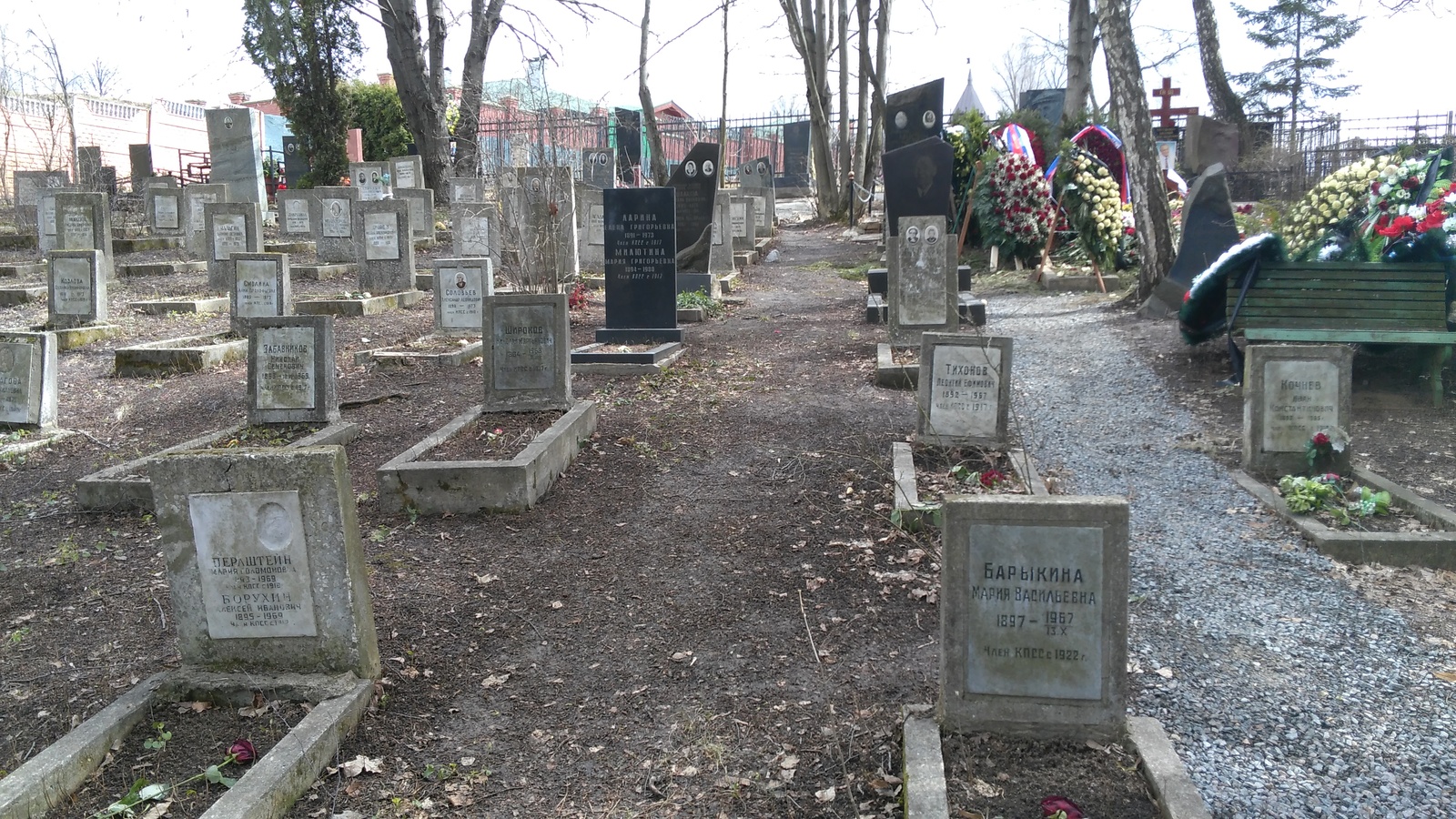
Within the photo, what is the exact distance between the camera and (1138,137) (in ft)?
35.0

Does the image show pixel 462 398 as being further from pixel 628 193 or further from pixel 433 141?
pixel 433 141

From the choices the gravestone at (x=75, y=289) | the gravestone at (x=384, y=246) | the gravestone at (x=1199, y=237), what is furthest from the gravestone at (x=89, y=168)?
the gravestone at (x=1199, y=237)

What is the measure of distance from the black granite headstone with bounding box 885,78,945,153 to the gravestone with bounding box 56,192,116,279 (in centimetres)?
1099

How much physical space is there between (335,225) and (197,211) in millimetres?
2688

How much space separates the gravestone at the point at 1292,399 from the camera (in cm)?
541

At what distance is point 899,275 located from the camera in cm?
966

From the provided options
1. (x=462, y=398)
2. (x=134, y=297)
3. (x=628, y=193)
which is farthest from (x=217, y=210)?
(x=462, y=398)

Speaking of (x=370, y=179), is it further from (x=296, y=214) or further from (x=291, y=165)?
(x=291, y=165)

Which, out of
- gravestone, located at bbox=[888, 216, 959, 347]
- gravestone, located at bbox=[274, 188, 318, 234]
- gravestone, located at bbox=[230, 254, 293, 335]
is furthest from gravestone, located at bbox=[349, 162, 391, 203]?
gravestone, located at bbox=[888, 216, 959, 347]

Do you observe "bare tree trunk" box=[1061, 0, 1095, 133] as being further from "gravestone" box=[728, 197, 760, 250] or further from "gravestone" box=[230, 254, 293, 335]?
"gravestone" box=[230, 254, 293, 335]

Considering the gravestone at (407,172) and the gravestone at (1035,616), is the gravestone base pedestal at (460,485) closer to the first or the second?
the gravestone at (1035,616)

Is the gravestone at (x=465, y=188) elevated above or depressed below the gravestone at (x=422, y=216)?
above

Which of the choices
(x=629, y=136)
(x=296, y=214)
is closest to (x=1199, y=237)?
(x=296, y=214)

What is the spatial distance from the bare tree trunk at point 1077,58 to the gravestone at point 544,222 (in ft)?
36.4
